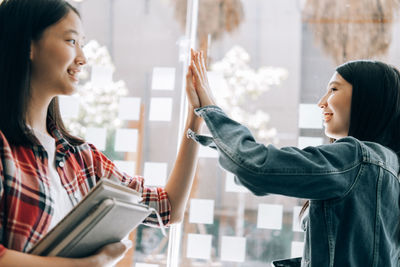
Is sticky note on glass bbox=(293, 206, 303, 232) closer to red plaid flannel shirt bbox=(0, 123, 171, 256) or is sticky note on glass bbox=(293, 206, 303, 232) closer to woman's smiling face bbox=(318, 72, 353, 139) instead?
woman's smiling face bbox=(318, 72, 353, 139)

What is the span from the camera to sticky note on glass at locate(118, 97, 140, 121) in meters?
2.17

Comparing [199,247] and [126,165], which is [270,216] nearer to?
[199,247]

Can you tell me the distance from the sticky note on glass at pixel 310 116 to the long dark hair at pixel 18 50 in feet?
4.45

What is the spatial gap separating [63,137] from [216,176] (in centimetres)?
104

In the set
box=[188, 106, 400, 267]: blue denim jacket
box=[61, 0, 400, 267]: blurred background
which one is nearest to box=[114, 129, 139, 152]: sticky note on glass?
box=[61, 0, 400, 267]: blurred background

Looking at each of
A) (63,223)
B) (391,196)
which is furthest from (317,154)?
(63,223)

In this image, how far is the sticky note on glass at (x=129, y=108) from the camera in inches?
85.6

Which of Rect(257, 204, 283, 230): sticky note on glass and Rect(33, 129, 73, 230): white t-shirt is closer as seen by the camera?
Rect(33, 129, 73, 230): white t-shirt

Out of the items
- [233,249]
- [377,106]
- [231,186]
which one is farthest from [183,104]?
[377,106]

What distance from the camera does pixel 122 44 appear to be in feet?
7.37

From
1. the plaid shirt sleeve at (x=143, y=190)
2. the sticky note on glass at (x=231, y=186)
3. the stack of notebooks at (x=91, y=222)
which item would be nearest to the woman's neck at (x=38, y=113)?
the plaid shirt sleeve at (x=143, y=190)

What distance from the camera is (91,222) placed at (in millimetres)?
839

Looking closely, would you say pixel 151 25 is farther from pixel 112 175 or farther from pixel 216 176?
pixel 112 175

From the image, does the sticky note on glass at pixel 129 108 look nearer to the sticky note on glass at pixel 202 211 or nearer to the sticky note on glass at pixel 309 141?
the sticky note on glass at pixel 202 211
